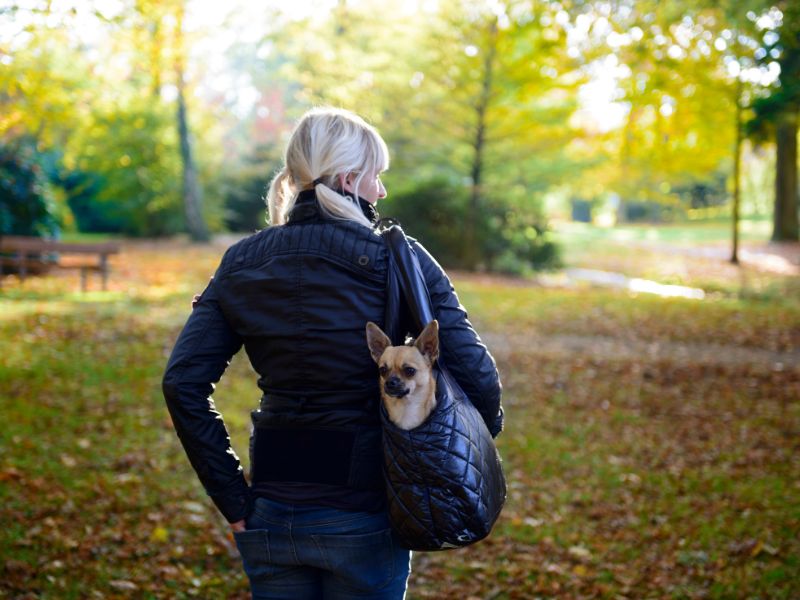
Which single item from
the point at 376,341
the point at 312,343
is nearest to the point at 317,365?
the point at 312,343

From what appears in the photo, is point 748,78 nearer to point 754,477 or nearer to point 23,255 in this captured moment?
point 754,477

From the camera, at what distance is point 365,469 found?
2.32 metres

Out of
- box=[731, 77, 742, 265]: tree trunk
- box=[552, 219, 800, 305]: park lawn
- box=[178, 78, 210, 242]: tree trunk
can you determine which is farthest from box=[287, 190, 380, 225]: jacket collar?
box=[178, 78, 210, 242]: tree trunk

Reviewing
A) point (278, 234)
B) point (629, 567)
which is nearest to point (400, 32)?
point (629, 567)

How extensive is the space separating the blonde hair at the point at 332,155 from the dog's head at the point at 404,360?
36 centimetres

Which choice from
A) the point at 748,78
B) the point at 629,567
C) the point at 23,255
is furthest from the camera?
the point at 748,78

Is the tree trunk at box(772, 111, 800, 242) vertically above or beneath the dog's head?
above

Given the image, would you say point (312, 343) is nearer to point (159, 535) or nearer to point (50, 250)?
point (159, 535)

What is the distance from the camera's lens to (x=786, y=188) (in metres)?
24.7

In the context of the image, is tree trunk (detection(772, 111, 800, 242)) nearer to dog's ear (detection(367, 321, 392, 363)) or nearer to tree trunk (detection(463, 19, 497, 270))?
tree trunk (detection(463, 19, 497, 270))

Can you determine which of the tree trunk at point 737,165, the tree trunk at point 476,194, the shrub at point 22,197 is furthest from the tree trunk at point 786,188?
the shrub at point 22,197

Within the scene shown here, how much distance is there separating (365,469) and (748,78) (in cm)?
1897

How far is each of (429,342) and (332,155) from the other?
594 mm

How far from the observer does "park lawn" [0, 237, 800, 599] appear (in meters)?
5.28
